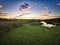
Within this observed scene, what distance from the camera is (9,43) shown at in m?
1.31

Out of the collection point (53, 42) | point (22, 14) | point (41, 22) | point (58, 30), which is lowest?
point (53, 42)

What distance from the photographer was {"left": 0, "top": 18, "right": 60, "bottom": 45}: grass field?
1.31m

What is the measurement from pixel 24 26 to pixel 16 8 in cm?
24

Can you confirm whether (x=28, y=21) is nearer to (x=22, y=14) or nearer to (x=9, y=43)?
(x=22, y=14)

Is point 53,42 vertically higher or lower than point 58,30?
lower

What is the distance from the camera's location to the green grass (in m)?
1.31

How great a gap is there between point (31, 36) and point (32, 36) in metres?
0.01

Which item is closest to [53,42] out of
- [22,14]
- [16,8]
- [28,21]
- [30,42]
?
[30,42]

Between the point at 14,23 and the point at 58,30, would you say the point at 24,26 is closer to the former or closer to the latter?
the point at 14,23

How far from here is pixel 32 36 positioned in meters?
1.33

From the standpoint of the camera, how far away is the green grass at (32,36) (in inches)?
51.8

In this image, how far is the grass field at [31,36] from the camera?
4.31 feet

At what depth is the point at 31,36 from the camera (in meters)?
1.33

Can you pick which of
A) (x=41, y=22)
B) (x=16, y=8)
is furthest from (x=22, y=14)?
(x=41, y=22)
